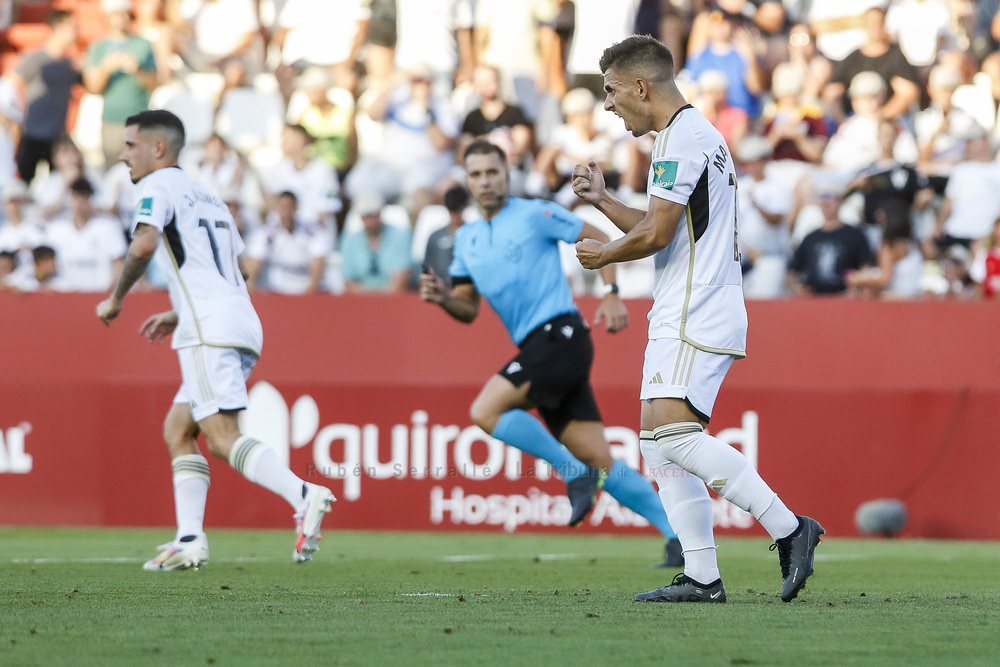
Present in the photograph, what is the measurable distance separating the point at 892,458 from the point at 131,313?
6.30 metres

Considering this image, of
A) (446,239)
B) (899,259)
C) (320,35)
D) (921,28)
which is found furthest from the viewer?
(320,35)

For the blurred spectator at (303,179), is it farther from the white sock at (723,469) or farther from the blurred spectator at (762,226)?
the white sock at (723,469)

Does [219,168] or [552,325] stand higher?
[219,168]

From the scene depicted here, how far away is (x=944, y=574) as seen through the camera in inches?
317

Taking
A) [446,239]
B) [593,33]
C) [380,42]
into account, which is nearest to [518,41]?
[593,33]

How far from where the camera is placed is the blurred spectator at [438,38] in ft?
50.5

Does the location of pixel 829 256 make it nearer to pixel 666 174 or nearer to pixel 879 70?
pixel 879 70

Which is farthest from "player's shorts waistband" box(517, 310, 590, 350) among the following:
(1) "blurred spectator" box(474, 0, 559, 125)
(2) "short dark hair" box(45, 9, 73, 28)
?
(2) "short dark hair" box(45, 9, 73, 28)

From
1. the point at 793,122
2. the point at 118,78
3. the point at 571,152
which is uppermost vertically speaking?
the point at 118,78

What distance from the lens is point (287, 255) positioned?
42.5ft

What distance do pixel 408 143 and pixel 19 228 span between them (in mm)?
3823

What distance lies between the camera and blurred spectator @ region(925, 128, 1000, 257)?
12633 millimetres

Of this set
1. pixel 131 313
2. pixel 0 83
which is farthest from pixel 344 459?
pixel 0 83

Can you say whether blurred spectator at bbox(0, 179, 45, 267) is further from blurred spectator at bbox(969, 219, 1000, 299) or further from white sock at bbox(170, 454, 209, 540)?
blurred spectator at bbox(969, 219, 1000, 299)
